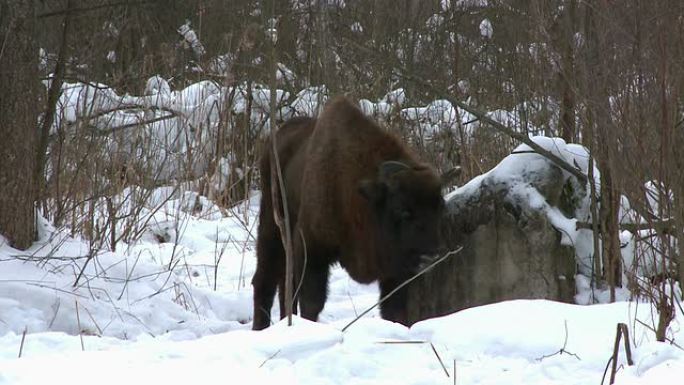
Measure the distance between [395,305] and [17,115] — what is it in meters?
2.66

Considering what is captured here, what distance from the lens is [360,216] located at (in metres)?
6.30

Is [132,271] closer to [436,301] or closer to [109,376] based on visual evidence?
[436,301]

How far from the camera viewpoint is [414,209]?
6.00 metres

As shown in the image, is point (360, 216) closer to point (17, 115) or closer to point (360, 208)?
point (360, 208)

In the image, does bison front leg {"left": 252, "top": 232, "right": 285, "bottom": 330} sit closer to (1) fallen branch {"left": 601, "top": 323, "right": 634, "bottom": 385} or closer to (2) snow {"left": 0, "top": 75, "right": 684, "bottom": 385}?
(2) snow {"left": 0, "top": 75, "right": 684, "bottom": 385}

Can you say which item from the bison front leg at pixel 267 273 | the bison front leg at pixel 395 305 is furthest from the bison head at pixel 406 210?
the bison front leg at pixel 267 273

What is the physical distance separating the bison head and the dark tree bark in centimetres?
215

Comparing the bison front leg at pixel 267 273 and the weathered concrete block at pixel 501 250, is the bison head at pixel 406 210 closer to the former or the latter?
the weathered concrete block at pixel 501 250

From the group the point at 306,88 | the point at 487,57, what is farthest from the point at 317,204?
the point at 487,57

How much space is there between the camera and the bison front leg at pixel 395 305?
623 centimetres

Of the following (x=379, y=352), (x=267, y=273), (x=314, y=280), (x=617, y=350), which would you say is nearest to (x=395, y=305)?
(x=314, y=280)

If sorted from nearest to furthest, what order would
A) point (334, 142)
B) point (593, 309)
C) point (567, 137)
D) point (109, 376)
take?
point (109, 376), point (593, 309), point (334, 142), point (567, 137)

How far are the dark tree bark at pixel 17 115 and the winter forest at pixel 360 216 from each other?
0.01 meters

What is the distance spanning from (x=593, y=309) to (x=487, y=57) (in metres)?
8.90
